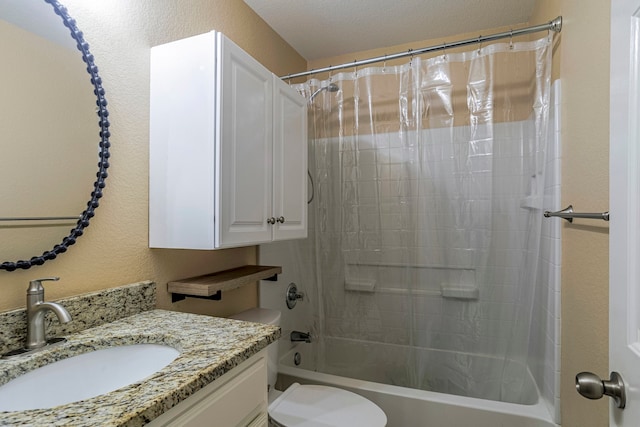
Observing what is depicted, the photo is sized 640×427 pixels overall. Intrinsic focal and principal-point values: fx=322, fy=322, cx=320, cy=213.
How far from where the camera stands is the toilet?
1.29 metres

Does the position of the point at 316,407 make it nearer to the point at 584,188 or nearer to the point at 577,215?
the point at 577,215

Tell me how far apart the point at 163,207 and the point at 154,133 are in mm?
280

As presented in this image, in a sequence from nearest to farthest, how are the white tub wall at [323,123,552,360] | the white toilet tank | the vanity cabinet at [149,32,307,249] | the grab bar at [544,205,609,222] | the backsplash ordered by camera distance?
1. the backsplash
2. the grab bar at [544,205,609,222]
3. the vanity cabinet at [149,32,307,249]
4. the white toilet tank
5. the white tub wall at [323,123,552,360]

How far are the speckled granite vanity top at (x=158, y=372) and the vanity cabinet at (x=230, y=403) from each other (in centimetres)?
4

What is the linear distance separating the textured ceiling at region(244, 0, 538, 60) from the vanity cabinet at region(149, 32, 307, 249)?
0.82m

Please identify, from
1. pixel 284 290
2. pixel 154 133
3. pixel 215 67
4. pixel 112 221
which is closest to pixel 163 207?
pixel 112 221

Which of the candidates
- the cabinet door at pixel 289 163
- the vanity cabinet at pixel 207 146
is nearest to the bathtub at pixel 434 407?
the cabinet door at pixel 289 163

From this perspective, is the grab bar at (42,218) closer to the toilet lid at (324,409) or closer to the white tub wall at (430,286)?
the toilet lid at (324,409)

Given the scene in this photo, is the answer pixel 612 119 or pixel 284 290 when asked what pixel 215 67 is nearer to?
pixel 612 119

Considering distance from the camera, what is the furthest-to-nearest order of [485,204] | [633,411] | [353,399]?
[485,204]
[353,399]
[633,411]

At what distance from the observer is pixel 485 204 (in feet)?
5.65

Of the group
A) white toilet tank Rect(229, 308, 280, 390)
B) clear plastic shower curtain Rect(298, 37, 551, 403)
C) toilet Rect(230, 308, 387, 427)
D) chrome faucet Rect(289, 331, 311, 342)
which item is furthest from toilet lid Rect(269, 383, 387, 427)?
clear plastic shower curtain Rect(298, 37, 551, 403)

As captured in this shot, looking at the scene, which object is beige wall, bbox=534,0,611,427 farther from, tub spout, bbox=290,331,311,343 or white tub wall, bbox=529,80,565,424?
tub spout, bbox=290,331,311,343

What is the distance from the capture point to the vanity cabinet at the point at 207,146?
1.12 metres
